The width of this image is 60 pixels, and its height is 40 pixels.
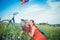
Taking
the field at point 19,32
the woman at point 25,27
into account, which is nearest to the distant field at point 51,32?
the field at point 19,32

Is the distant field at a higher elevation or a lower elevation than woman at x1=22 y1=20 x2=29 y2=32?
lower

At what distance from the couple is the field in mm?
42

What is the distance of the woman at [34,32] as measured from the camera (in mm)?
1999

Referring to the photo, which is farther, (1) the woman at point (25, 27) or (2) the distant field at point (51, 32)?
(1) the woman at point (25, 27)

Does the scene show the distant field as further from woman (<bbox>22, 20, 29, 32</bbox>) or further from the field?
woman (<bbox>22, 20, 29, 32</bbox>)

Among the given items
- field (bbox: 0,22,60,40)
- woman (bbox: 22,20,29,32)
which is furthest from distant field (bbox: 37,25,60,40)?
woman (bbox: 22,20,29,32)

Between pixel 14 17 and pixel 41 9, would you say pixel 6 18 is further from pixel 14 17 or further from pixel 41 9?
pixel 41 9

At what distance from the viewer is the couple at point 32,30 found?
2.01m

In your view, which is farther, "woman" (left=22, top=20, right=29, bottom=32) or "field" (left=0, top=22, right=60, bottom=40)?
"woman" (left=22, top=20, right=29, bottom=32)

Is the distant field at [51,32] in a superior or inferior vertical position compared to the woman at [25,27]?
inferior

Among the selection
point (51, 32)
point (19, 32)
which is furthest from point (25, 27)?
point (51, 32)

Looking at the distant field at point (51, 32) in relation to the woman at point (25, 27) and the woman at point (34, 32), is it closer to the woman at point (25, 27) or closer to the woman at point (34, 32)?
the woman at point (34, 32)

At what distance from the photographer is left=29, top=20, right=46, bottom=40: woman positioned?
200cm

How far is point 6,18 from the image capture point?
2168mm
